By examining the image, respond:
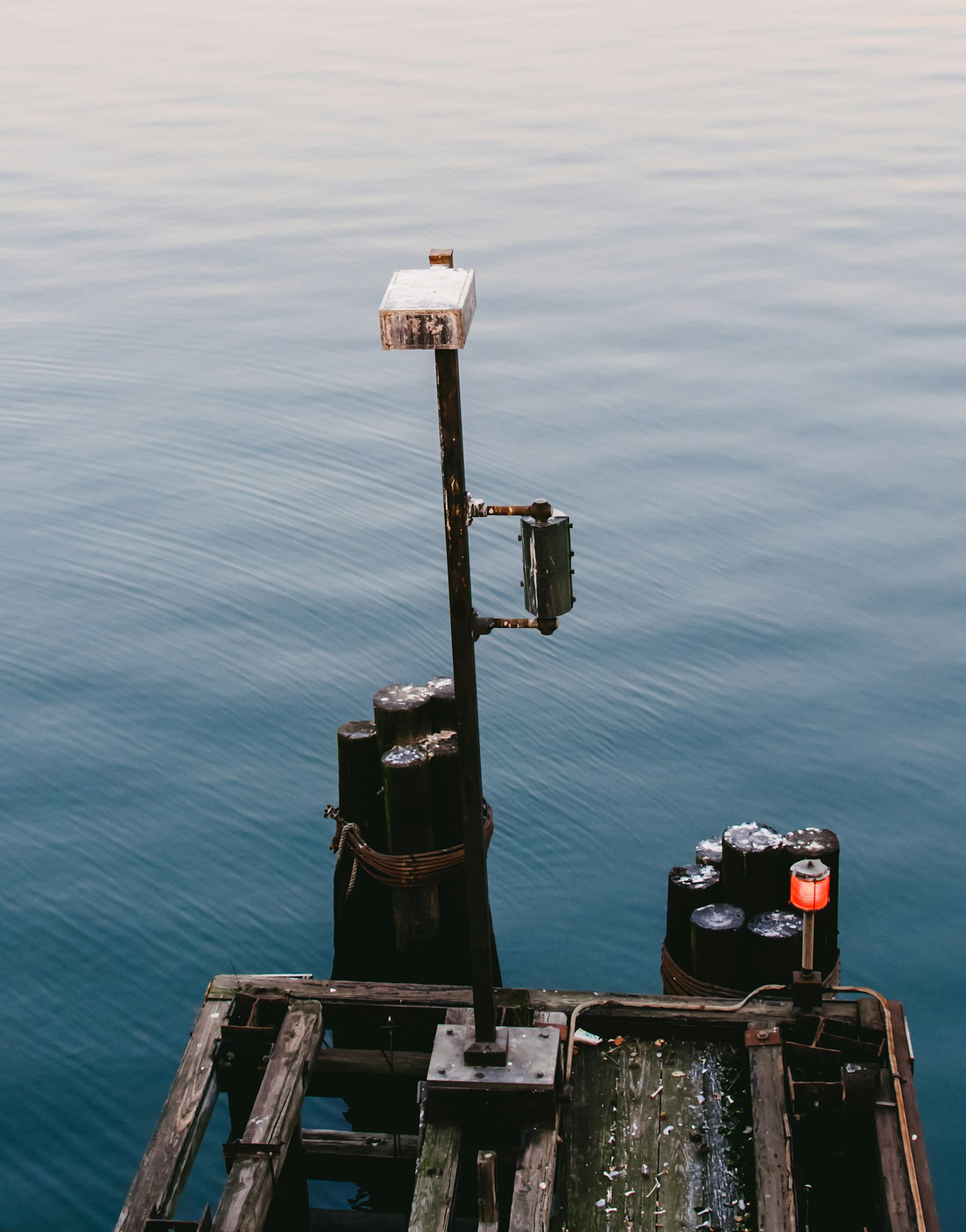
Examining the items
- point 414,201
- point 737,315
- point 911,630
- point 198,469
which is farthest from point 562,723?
point 414,201

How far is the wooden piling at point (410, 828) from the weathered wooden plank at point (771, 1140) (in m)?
2.21

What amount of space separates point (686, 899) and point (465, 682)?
2.41 m

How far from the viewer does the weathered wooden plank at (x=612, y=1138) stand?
23.4ft

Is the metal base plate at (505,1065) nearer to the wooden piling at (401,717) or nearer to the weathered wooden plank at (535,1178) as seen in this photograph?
the weathered wooden plank at (535,1178)

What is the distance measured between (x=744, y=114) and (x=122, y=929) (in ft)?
99.4

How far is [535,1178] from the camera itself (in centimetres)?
703

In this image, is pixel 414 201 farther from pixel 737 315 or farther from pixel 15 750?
pixel 15 750

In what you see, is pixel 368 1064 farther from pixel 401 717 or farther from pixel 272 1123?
pixel 401 717

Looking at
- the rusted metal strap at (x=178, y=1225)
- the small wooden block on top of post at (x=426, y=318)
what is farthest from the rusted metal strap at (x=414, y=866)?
the small wooden block on top of post at (x=426, y=318)

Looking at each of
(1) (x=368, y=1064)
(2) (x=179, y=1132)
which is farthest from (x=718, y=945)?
(2) (x=179, y=1132)

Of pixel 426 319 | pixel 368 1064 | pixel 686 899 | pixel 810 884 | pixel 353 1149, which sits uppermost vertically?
pixel 426 319

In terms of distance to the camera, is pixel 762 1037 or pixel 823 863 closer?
pixel 762 1037

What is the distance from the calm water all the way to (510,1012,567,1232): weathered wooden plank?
3.58 m

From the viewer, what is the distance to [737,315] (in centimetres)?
2477
